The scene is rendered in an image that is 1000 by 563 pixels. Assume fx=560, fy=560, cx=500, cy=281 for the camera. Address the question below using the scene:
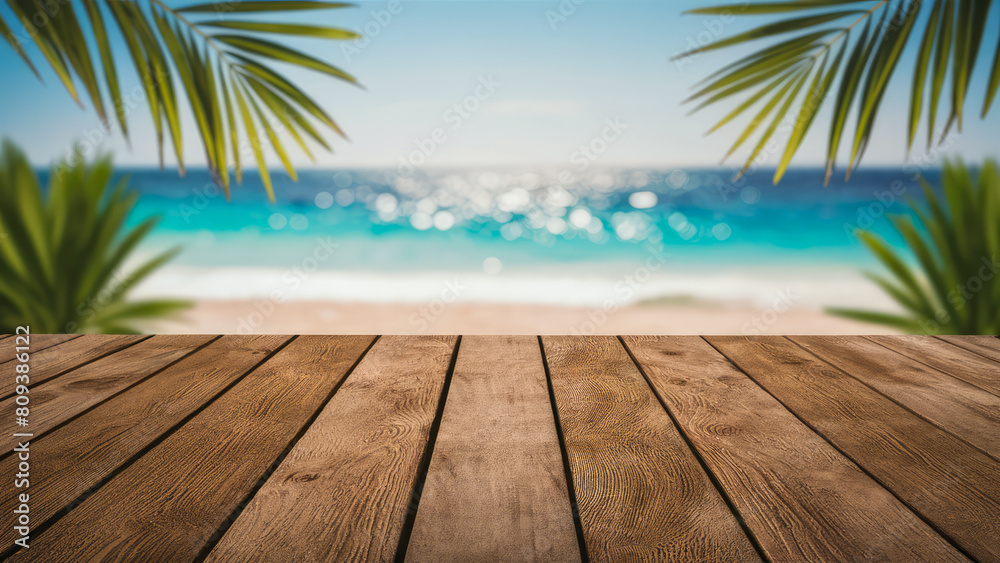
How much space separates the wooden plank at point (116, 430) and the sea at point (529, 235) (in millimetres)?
3244

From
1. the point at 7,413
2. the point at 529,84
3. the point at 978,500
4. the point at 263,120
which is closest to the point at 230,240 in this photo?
the point at 529,84

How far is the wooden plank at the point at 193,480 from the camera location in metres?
0.54

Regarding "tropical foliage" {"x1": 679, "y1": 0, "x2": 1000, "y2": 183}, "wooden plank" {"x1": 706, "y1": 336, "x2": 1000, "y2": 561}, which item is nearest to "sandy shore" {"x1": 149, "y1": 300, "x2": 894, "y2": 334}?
Result: "tropical foliage" {"x1": 679, "y1": 0, "x2": 1000, "y2": 183}

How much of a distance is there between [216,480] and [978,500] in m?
0.87

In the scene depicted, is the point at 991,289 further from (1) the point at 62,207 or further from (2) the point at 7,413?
(1) the point at 62,207

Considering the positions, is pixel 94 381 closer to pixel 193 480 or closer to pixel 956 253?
pixel 193 480

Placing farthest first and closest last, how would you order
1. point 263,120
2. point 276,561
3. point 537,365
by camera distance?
point 263,120
point 537,365
point 276,561

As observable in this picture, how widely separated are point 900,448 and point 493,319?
2.68 m

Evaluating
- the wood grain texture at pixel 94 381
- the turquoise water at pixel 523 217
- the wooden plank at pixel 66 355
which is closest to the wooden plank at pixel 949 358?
the wood grain texture at pixel 94 381

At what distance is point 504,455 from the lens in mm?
724

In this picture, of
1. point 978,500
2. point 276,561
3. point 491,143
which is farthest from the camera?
point 491,143

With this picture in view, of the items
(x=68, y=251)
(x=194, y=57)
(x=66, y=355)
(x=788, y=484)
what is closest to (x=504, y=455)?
(x=788, y=484)

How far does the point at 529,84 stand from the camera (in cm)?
627

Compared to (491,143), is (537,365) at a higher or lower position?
lower
